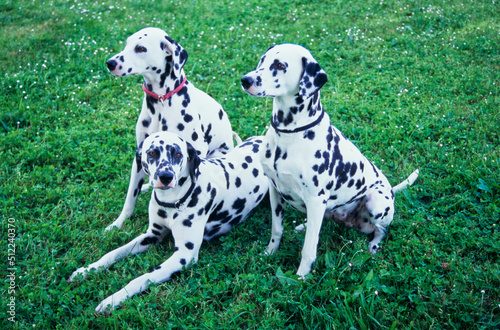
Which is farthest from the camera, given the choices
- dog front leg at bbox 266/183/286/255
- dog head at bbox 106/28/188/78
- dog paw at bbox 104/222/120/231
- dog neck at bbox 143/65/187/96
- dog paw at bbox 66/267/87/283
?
dog paw at bbox 104/222/120/231

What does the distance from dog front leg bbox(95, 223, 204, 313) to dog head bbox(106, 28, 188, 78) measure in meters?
1.79

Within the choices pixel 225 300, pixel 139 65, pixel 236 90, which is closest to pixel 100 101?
pixel 236 90

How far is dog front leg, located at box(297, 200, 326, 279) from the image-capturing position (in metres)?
4.09

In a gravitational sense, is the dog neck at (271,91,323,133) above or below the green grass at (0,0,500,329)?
above

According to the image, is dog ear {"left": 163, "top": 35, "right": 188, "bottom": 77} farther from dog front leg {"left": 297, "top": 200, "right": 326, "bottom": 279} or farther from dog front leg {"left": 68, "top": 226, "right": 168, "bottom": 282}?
dog front leg {"left": 297, "top": 200, "right": 326, "bottom": 279}

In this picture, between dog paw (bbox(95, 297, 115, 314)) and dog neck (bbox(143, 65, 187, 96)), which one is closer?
dog paw (bbox(95, 297, 115, 314))

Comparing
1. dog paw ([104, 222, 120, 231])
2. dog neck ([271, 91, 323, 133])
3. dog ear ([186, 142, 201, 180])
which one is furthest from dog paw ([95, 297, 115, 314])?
dog neck ([271, 91, 323, 133])

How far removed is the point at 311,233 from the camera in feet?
13.5

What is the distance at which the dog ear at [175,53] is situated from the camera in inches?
187

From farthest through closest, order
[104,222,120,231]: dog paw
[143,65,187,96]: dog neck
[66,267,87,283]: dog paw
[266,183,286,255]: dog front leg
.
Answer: [104,222,120,231]: dog paw
[143,65,187,96]: dog neck
[266,183,286,255]: dog front leg
[66,267,87,283]: dog paw

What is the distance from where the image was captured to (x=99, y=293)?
409cm

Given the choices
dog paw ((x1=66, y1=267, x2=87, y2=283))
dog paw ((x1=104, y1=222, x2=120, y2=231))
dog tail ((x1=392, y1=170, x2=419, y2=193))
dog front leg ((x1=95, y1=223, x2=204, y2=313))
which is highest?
dog tail ((x1=392, y1=170, x2=419, y2=193))

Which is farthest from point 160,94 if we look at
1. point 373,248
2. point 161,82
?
point 373,248

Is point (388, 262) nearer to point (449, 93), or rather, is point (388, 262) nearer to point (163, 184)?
point (163, 184)
